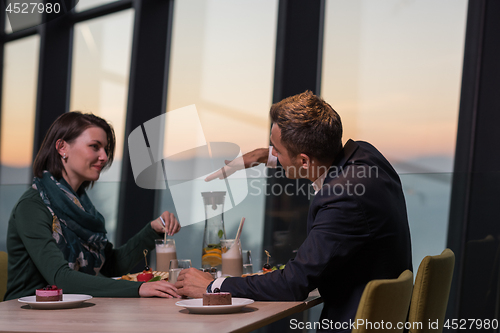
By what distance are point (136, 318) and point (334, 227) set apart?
62cm

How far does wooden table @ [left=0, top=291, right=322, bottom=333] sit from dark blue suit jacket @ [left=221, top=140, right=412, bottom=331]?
6cm

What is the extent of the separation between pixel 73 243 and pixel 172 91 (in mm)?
2300

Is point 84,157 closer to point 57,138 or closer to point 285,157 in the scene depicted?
point 57,138

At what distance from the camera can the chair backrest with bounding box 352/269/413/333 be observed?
1118 millimetres

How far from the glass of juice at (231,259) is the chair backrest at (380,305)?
2.75 ft

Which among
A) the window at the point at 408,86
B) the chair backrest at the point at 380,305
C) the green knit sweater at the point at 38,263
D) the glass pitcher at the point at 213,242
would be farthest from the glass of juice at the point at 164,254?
the window at the point at 408,86

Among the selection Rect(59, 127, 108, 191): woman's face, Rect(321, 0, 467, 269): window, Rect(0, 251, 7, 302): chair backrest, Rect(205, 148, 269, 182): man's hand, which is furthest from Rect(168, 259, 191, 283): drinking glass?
Rect(321, 0, 467, 269): window

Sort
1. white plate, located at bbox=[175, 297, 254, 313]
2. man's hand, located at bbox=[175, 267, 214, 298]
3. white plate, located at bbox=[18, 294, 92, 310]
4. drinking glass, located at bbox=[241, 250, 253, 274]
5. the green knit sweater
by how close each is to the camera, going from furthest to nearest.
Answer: drinking glass, located at bbox=[241, 250, 253, 274] → the green knit sweater → man's hand, located at bbox=[175, 267, 214, 298] → white plate, located at bbox=[18, 294, 92, 310] → white plate, located at bbox=[175, 297, 254, 313]

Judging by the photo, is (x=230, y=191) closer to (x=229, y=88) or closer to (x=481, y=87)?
(x=229, y=88)

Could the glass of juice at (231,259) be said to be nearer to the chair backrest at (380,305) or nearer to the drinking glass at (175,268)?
the drinking glass at (175,268)

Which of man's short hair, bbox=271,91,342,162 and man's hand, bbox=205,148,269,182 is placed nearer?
man's short hair, bbox=271,91,342,162

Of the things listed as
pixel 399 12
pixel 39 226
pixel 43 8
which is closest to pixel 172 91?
pixel 399 12

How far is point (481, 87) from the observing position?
2965mm

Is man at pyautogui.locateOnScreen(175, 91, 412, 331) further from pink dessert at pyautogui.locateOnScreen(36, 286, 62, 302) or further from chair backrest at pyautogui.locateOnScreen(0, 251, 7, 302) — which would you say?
chair backrest at pyautogui.locateOnScreen(0, 251, 7, 302)
